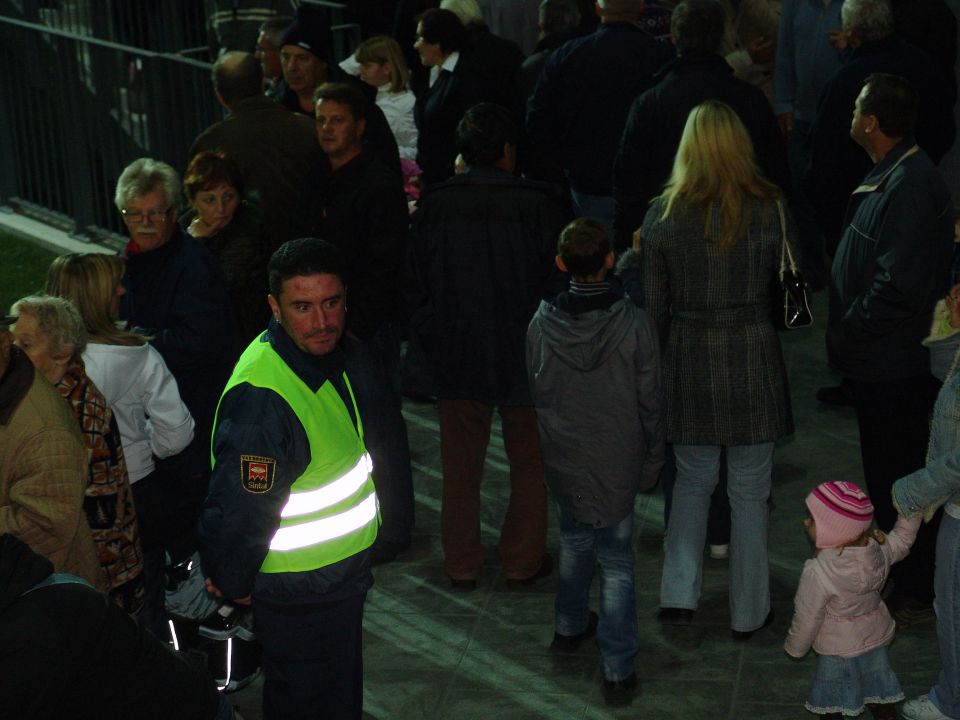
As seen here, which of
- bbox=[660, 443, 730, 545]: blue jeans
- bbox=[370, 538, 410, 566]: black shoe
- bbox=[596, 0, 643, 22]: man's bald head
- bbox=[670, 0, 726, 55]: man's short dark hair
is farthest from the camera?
bbox=[596, 0, 643, 22]: man's bald head

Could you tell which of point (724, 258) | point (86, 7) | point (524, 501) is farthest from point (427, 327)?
point (86, 7)

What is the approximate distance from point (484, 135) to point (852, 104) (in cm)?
249

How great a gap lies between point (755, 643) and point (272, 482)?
2621 millimetres

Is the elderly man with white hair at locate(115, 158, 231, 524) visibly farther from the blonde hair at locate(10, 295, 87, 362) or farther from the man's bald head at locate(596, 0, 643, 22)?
the man's bald head at locate(596, 0, 643, 22)

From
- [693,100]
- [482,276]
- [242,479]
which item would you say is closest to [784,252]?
[482,276]

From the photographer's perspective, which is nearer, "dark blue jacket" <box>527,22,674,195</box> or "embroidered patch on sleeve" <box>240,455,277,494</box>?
"embroidered patch on sleeve" <box>240,455,277,494</box>

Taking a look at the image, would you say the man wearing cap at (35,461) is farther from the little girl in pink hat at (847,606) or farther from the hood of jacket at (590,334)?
the little girl in pink hat at (847,606)

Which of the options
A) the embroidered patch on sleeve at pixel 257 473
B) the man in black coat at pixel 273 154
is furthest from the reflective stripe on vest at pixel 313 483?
the man in black coat at pixel 273 154

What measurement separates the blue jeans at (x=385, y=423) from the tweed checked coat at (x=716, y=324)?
4.64 ft

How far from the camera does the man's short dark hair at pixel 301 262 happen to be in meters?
4.84

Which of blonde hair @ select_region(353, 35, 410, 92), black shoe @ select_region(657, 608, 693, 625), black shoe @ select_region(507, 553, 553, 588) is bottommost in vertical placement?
black shoe @ select_region(507, 553, 553, 588)

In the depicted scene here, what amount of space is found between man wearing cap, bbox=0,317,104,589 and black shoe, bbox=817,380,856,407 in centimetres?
518

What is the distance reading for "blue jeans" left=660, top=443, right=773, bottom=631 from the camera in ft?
20.8

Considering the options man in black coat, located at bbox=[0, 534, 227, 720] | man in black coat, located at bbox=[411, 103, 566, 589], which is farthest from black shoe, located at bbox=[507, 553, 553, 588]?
man in black coat, located at bbox=[0, 534, 227, 720]
